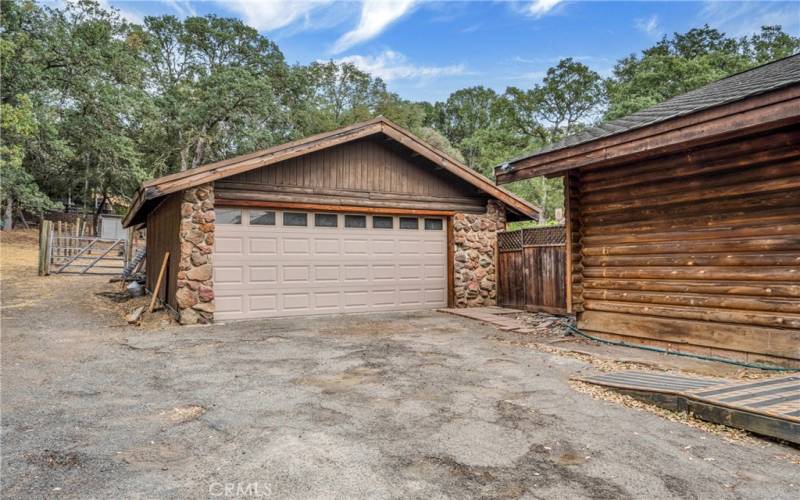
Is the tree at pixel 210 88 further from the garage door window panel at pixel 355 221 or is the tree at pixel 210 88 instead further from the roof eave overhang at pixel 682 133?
the roof eave overhang at pixel 682 133

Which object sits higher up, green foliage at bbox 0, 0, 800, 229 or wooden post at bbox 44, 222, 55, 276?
green foliage at bbox 0, 0, 800, 229

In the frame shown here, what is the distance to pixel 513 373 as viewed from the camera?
4.96 meters

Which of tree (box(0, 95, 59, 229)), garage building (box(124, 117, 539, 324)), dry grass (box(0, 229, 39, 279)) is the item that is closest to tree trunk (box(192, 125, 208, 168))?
tree (box(0, 95, 59, 229))

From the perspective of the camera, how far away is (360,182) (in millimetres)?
9766

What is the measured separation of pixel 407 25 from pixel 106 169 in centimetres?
1521

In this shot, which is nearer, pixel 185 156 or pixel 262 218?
pixel 262 218

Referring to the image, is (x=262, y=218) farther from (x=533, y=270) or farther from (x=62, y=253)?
(x=62, y=253)

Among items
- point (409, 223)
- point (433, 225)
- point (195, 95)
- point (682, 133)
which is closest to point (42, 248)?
point (195, 95)

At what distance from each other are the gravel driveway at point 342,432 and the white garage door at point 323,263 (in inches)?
107

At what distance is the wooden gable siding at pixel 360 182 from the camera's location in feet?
29.0

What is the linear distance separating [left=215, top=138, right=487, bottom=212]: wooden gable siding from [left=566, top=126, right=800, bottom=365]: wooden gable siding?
391 cm

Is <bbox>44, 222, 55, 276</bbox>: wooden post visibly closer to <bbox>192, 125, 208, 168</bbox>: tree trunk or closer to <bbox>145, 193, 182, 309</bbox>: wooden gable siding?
<bbox>145, 193, 182, 309</bbox>: wooden gable siding

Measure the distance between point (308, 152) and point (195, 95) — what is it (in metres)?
18.2

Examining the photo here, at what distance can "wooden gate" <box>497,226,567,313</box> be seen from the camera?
925cm
